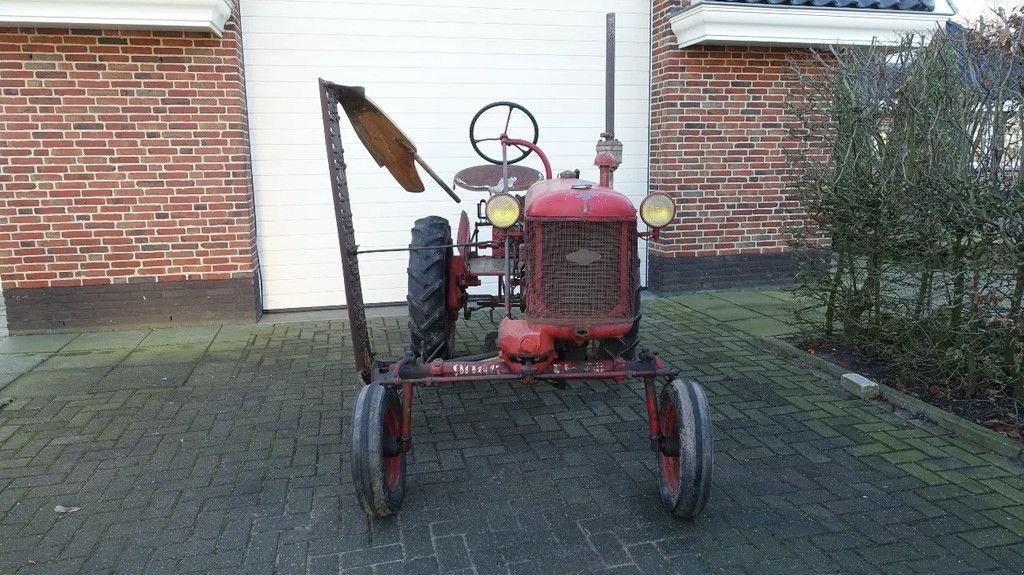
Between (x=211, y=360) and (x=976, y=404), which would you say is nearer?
(x=976, y=404)

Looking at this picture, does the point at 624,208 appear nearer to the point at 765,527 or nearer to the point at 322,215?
the point at 765,527

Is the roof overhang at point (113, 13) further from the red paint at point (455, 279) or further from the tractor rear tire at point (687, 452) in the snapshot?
the tractor rear tire at point (687, 452)

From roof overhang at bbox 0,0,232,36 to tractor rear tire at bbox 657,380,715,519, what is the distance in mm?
4437

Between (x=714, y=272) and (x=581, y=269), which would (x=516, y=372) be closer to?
(x=581, y=269)

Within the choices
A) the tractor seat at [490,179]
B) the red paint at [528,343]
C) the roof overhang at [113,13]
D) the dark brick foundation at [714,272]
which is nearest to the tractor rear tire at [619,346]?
the red paint at [528,343]

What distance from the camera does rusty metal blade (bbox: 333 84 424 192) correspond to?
11.6 ft

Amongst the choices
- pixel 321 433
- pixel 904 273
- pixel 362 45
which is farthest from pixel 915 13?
pixel 321 433

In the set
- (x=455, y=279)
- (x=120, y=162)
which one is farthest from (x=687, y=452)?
(x=120, y=162)

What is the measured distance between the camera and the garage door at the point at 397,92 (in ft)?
20.3

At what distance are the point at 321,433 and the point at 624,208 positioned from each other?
2.00m

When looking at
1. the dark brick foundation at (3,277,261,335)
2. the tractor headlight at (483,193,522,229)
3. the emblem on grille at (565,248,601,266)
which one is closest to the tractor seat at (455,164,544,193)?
the tractor headlight at (483,193,522,229)

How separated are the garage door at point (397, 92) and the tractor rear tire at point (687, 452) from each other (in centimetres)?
423

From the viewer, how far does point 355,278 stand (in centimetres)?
360

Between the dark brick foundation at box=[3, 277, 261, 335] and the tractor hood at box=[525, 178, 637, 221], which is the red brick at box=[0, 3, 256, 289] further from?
the tractor hood at box=[525, 178, 637, 221]
